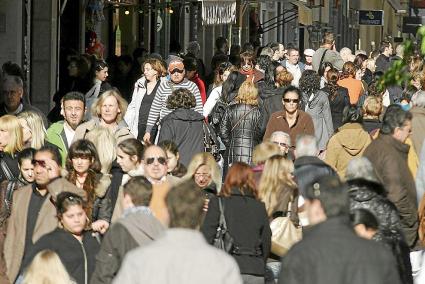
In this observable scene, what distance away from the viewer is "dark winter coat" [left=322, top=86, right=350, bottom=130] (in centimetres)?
2172

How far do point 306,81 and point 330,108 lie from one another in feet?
4.45

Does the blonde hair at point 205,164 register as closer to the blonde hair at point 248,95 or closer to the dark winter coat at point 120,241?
the dark winter coat at point 120,241

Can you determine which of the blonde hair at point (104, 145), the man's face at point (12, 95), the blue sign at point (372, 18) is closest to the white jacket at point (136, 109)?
the man's face at point (12, 95)

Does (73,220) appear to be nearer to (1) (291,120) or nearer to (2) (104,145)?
(2) (104,145)

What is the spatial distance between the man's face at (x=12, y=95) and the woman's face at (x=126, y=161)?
3648 mm

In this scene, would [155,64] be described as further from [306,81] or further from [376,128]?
[376,128]

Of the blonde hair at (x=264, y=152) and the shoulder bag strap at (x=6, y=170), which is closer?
the shoulder bag strap at (x=6, y=170)

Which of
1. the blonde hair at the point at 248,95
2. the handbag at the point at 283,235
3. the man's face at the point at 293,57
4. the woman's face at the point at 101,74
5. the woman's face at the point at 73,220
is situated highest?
the man's face at the point at 293,57

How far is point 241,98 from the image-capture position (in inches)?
723

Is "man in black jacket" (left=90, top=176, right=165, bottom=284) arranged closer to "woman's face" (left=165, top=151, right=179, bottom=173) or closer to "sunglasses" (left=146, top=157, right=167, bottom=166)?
"sunglasses" (left=146, top=157, right=167, bottom=166)

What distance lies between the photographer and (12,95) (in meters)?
16.6

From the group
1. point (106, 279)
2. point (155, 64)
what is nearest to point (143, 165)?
point (106, 279)

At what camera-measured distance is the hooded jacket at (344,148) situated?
16141 mm

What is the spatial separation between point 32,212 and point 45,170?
330 millimetres
